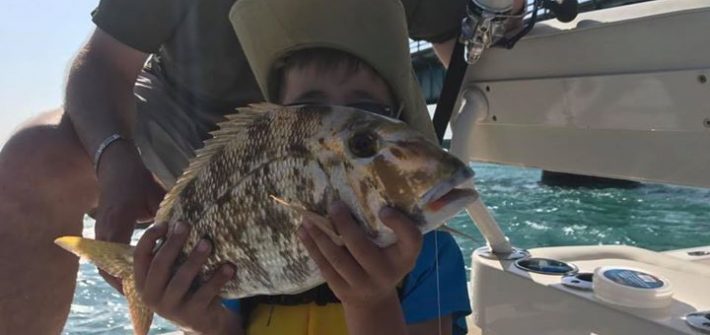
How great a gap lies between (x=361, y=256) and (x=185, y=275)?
42 cm

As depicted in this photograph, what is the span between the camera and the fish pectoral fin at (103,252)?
1448 mm

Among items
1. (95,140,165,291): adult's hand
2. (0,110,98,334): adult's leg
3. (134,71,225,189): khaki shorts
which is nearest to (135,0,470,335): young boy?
(95,140,165,291): adult's hand

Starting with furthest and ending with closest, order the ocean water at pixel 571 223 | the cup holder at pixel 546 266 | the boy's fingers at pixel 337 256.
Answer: the ocean water at pixel 571 223 → the cup holder at pixel 546 266 → the boy's fingers at pixel 337 256

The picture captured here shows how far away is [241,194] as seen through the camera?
4.23 ft

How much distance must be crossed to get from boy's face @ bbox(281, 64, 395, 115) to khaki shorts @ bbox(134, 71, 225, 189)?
75 cm

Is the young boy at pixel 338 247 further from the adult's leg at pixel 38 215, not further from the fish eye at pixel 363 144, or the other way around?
the adult's leg at pixel 38 215

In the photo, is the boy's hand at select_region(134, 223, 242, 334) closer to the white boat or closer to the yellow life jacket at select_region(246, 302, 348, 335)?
the yellow life jacket at select_region(246, 302, 348, 335)

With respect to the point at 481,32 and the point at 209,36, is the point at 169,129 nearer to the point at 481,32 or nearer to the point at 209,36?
the point at 209,36

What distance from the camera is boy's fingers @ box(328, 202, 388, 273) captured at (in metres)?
1.12

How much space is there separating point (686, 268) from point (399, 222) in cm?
191

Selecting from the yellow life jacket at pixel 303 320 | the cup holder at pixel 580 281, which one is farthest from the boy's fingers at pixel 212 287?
the cup holder at pixel 580 281

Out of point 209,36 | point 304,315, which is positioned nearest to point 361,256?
point 304,315

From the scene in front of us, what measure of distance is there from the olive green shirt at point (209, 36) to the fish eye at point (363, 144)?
1.12 meters

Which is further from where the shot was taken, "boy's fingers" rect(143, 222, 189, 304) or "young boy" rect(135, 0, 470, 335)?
"boy's fingers" rect(143, 222, 189, 304)
